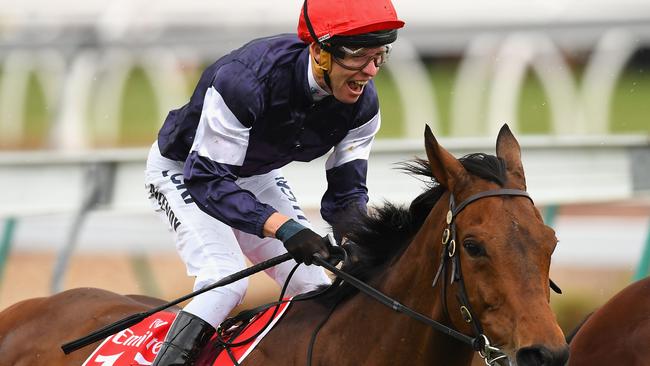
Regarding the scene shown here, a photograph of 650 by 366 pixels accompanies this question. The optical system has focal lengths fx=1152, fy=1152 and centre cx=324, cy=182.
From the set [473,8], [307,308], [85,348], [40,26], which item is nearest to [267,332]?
[307,308]

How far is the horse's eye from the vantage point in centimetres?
284

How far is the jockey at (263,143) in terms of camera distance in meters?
3.37

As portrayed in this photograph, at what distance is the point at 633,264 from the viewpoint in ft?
24.8

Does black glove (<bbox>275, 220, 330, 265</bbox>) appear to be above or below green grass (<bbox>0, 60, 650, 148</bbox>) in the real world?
above

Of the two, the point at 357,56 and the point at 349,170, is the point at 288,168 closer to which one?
the point at 349,170

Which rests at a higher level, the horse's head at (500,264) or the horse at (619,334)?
the horse's head at (500,264)

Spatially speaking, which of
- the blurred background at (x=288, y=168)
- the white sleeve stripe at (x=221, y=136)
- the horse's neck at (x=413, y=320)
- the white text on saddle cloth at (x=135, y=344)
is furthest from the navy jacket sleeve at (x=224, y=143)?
the blurred background at (x=288, y=168)

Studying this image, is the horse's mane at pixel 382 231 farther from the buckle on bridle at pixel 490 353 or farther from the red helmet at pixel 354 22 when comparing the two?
the buckle on bridle at pixel 490 353

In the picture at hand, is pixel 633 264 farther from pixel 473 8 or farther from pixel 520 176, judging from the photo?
pixel 520 176

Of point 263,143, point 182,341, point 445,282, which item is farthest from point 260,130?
point 445,282

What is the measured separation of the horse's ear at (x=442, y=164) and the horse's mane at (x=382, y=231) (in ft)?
0.41

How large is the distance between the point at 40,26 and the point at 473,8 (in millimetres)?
2973

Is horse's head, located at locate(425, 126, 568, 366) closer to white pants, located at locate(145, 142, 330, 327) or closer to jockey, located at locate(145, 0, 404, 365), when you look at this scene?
jockey, located at locate(145, 0, 404, 365)

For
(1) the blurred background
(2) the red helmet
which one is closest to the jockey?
(2) the red helmet
